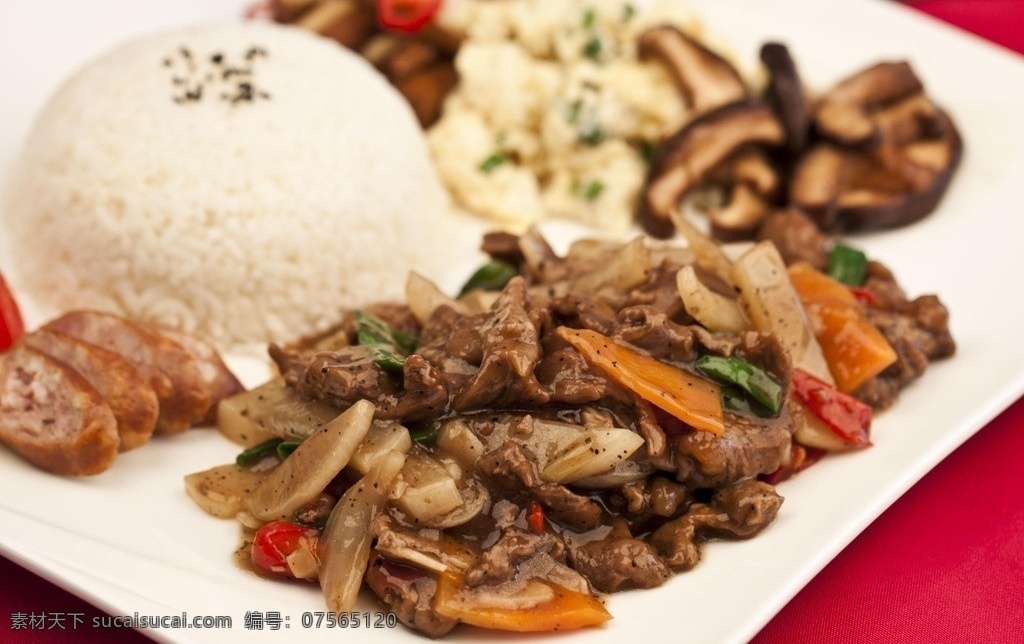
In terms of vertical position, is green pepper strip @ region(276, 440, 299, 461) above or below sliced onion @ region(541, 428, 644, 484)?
below

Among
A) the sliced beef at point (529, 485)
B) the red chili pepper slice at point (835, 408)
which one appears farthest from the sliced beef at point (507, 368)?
the red chili pepper slice at point (835, 408)

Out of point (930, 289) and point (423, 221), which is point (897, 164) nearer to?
point (930, 289)

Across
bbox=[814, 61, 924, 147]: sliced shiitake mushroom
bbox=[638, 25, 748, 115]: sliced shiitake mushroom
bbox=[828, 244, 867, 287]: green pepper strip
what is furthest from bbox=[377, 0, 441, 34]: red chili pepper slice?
bbox=[828, 244, 867, 287]: green pepper strip

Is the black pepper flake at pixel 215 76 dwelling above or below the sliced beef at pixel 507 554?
above

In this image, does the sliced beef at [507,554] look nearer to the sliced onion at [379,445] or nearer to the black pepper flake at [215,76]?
the sliced onion at [379,445]

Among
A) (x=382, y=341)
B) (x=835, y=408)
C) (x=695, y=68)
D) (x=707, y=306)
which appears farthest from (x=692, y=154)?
(x=382, y=341)

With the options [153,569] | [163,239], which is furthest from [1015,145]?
[153,569]

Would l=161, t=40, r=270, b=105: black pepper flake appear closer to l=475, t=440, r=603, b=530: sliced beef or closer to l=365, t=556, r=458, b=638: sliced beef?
l=475, t=440, r=603, b=530: sliced beef

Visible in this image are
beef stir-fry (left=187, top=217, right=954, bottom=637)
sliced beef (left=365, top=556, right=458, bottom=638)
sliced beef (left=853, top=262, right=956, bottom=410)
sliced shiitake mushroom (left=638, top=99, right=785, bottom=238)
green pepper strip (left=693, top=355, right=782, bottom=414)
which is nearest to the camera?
sliced beef (left=365, top=556, right=458, bottom=638)
